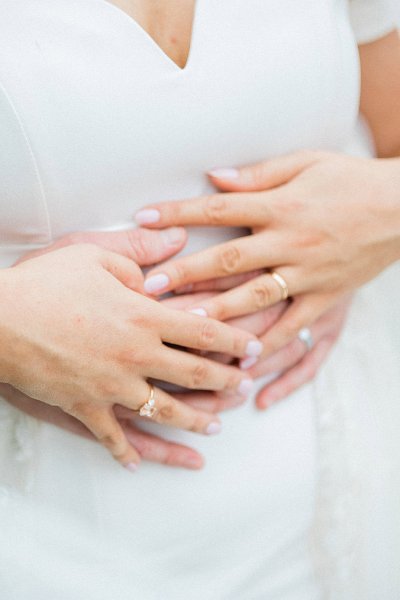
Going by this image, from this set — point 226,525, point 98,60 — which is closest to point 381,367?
point 226,525

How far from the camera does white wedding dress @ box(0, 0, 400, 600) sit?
34.2 inches

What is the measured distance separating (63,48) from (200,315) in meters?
0.35

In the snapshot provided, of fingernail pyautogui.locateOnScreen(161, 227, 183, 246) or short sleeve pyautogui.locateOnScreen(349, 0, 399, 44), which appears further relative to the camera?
short sleeve pyautogui.locateOnScreen(349, 0, 399, 44)

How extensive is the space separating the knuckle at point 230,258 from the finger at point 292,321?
0.11 metres

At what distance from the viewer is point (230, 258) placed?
3.11 feet

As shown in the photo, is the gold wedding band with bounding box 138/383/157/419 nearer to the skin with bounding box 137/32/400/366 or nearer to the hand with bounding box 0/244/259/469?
the hand with bounding box 0/244/259/469

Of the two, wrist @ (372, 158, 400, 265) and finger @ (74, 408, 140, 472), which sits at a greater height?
wrist @ (372, 158, 400, 265)

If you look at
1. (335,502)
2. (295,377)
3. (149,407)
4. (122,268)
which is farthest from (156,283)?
(335,502)

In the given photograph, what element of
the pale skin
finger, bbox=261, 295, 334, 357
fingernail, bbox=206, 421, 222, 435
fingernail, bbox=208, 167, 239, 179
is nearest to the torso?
the pale skin

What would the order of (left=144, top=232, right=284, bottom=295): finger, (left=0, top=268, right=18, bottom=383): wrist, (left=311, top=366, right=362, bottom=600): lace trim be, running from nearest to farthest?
(left=0, top=268, right=18, bottom=383): wrist < (left=144, top=232, right=284, bottom=295): finger < (left=311, top=366, right=362, bottom=600): lace trim

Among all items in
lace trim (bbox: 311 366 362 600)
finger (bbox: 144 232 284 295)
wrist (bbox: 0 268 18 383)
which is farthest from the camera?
lace trim (bbox: 311 366 362 600)

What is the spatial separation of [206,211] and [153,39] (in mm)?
222

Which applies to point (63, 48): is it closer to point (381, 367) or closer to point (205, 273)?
point (205, 273)

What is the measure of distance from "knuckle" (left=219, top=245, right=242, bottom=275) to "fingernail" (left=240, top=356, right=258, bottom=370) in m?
0.12
